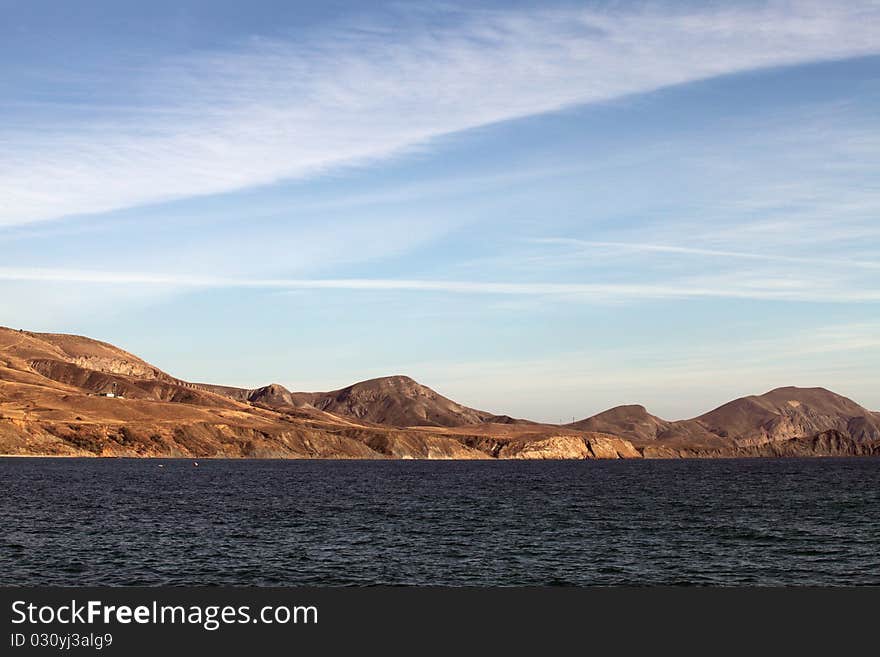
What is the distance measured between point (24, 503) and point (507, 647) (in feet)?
338

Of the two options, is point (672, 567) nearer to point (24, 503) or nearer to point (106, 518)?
point (106, 518)

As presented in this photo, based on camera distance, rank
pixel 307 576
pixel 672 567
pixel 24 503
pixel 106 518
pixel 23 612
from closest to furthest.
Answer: pixel 23 612 < pixel 307 576 < pixel 672 567 < pixel 106 518 < pixel 24 503

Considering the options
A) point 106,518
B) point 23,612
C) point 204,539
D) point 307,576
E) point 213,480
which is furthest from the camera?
point 213,480

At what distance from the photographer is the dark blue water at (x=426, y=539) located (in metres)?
63.1

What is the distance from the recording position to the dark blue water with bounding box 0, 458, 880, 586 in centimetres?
6312

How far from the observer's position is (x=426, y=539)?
84062 mm

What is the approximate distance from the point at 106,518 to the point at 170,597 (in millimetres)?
69920

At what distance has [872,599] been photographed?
34.3 meters

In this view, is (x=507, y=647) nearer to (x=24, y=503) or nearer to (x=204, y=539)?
(x=204, y=539)

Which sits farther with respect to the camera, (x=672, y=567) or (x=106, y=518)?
(x=106, y=518)

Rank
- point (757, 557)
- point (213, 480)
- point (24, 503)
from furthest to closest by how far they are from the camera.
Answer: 1. point (213, 480)
2. point (24, 503)
3. point (757, 557)

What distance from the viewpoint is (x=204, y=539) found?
8062 centimetres

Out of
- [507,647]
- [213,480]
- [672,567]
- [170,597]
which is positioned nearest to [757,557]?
[672,567]

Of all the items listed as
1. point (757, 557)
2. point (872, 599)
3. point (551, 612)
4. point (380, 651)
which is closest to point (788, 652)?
point (872, 599)
